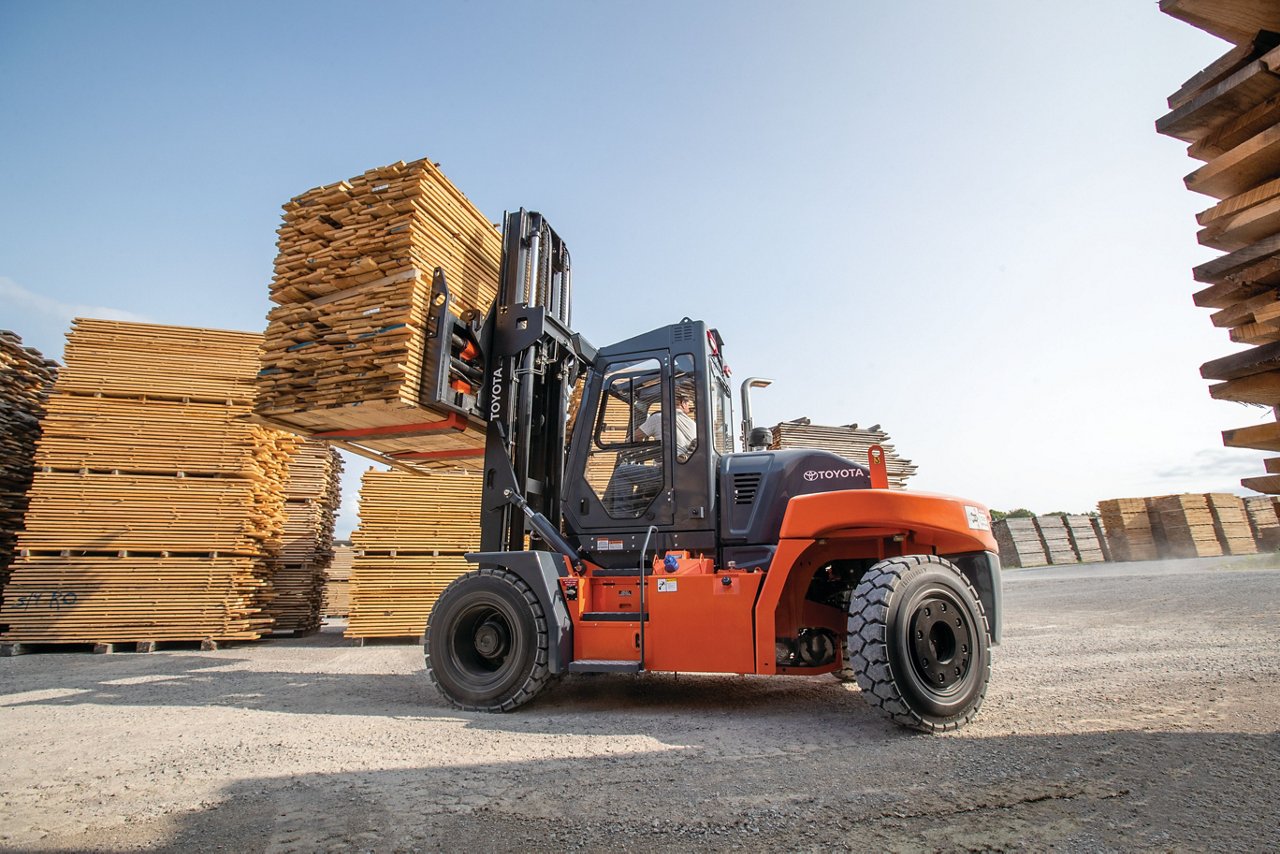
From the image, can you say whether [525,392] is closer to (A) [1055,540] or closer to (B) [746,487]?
(B) [746,487]

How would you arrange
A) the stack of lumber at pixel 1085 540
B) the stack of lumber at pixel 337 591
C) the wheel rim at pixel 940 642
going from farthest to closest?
the stack of lumber at pixel 1085 540 → the stack of lumber at pixel 337 591 → the wheel rim at pixel 940 642

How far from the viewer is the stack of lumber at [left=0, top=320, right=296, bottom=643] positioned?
8.48m

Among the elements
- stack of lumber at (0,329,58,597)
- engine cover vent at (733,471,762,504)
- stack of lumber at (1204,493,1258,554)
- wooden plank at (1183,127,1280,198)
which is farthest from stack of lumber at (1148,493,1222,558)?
stack of lumber at (0,329,58,597)

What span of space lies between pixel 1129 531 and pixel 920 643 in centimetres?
2269

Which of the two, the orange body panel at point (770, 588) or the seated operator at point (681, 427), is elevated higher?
the seated operator at point (681, 427)

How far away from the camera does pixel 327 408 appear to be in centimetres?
563

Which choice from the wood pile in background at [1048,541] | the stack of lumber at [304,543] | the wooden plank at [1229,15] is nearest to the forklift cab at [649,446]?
the wooden plank at [1229,15]

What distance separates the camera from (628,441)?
5488mm

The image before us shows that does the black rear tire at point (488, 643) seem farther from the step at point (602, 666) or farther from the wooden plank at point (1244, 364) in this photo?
the wooden plank at point (1244, 364)

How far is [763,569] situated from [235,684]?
4.71 metres

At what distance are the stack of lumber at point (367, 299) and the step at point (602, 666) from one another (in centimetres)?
230

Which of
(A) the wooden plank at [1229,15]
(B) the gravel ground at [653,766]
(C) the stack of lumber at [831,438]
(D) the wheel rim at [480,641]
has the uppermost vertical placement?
(C) the stack of lumber at [831,438]

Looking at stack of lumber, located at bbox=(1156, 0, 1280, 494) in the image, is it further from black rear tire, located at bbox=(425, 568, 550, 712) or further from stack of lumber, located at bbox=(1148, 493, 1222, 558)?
stack of lumber, located at bbox=(1148, 493, 1222, 558)

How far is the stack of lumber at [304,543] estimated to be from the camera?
11094 mm
